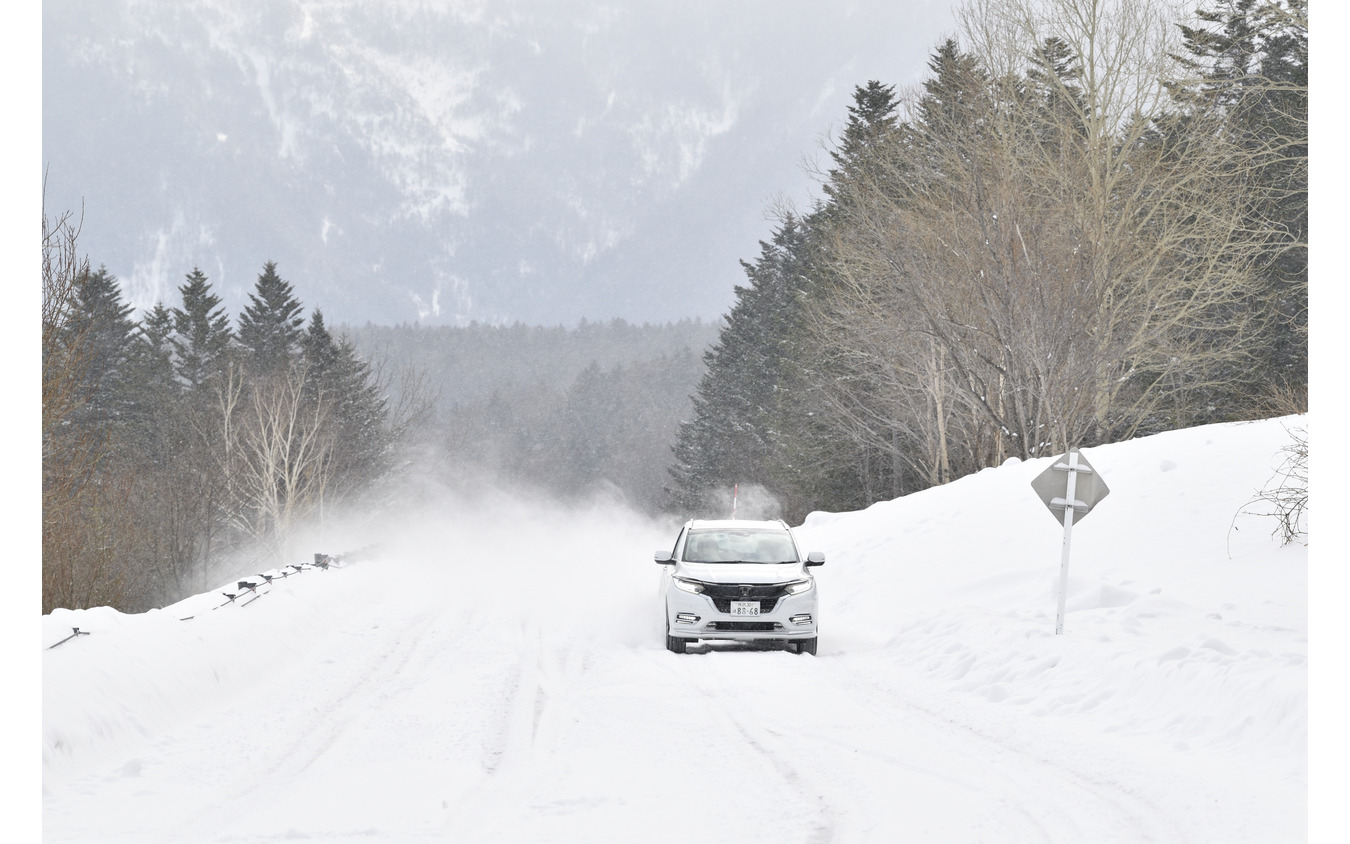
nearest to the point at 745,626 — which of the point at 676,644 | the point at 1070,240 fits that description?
the point at 676,644

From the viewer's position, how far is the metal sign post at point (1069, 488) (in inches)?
431

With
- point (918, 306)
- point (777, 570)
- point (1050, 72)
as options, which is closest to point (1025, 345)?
point (918, 306)

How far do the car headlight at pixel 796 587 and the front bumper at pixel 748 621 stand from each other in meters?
0.06

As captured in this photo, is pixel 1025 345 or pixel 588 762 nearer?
pixel 588 762

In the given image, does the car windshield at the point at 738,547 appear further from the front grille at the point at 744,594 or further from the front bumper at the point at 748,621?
the front bumper at the point at 748,621

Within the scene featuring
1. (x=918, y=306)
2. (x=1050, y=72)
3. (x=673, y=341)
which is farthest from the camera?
(x=673, y=341)

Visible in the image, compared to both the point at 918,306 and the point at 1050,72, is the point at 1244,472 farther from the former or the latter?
the point at 1050,72

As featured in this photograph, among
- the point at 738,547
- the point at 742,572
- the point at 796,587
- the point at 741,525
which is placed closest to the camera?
the point at 796,587

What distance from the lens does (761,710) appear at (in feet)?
27.7

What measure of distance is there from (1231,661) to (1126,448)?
34.5 ft

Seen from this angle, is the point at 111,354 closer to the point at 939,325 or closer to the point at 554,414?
the point at 939,325

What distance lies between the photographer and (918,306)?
973 inches

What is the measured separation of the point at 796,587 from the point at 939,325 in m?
14.2

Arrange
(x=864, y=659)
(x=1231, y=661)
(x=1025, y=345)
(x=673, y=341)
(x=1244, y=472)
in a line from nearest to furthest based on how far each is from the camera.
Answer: (x=1231, y=661) → (x=864, y=659) → (x=1244, y=472) → (x=1025, y=345) → (x=673, y=341)
